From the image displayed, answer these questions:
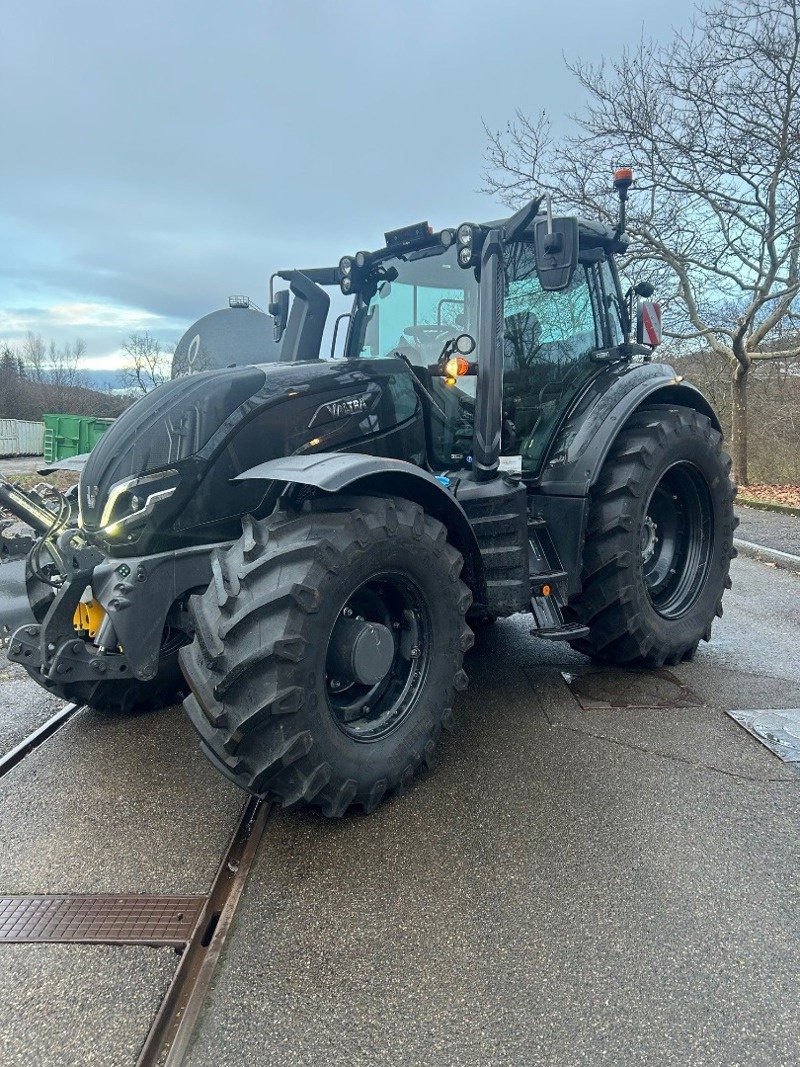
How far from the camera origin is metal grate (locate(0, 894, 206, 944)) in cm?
218

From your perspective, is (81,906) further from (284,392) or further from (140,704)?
(284,392)

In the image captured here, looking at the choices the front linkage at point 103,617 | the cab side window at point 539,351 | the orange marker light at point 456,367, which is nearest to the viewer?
the front linkage at point 103,617

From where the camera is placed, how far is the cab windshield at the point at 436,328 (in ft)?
12.6

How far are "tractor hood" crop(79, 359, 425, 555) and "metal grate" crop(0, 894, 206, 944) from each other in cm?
126

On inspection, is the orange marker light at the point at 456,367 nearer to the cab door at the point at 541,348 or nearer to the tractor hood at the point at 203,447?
the cab door at the point at 541,348

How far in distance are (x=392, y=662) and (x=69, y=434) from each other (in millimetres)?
22978

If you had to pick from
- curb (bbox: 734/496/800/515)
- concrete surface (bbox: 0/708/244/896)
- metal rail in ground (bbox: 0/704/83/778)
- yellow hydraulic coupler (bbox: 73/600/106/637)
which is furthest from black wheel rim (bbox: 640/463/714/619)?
curb (bbox: 734/496/800/515)

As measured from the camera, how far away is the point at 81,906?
2.33 metres

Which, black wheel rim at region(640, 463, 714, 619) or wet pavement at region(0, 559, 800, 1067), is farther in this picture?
black wheel rim at region(640, 463, 714, 619)

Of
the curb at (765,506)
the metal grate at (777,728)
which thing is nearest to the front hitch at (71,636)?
the metal grate at (777,728)

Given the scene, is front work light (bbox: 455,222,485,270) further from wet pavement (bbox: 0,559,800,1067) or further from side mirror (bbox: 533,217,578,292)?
wet pavement (bbox: 0,559,800,1067)

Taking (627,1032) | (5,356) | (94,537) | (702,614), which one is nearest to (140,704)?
(94,537)

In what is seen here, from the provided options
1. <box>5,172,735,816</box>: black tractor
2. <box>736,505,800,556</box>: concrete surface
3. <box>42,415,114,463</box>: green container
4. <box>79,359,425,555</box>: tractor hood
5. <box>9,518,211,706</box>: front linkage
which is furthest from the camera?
<box>42,415,114,463</box>: green container

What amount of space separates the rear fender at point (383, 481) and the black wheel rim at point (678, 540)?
170 centimetres
